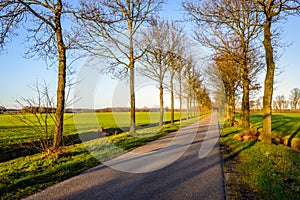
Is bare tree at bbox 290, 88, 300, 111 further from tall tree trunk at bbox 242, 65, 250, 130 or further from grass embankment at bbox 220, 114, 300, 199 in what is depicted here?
grass embankment at bbox 220, 114, 300, 199

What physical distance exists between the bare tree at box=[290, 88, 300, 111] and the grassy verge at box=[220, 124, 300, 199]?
8847 cm

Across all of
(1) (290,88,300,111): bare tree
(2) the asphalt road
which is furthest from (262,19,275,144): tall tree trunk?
(1) (290,88,300,111): bare tree

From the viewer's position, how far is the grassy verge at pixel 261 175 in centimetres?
434

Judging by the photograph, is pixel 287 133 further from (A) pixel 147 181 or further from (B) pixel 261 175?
(A) pixel 147 181

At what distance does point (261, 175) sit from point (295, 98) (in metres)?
92.7

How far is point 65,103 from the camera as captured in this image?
8.68 m

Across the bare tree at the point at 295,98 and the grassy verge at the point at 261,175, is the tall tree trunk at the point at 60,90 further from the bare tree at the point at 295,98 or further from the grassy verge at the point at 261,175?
the bare tree at the point at 295,98

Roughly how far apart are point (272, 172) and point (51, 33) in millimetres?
9739

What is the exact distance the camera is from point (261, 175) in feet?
18.0

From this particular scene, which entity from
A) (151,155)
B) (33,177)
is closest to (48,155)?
(33,177)

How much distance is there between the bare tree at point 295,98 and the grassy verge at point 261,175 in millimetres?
88469

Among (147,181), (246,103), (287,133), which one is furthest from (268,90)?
(147,181)

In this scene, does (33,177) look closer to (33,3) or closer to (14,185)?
(14,185)

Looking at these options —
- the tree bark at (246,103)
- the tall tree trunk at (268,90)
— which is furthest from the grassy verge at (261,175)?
the tree bark at (246,103)
